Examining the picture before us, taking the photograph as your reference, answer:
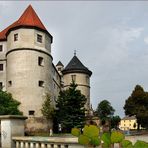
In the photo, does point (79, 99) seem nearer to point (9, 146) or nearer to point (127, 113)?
point (127, 113)

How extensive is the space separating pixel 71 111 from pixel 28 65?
8.37 m

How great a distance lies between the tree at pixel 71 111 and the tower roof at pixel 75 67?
20.4m

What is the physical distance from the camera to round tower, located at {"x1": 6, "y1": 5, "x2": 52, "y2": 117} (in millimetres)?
47000

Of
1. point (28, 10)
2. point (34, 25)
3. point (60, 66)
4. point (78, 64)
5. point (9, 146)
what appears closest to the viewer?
point (9, 146)

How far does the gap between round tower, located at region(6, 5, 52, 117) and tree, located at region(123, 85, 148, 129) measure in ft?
75.3

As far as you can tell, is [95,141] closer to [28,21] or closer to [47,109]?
[47,109]

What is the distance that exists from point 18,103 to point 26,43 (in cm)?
829

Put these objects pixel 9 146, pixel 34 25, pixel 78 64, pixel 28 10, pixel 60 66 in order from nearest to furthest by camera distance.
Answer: pixel 9 146, pixel 34 25, pixel 28 10, pixel 78 64, pixel 60 66

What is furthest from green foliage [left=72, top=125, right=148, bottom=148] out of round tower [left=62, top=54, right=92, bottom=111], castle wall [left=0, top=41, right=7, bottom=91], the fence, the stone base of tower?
round tower [left=62, top=54, right=92, bottom=111]

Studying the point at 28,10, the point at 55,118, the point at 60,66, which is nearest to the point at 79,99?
the point at 55,118

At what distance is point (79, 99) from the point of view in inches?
1860

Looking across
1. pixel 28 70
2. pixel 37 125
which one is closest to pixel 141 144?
pixel 37 125

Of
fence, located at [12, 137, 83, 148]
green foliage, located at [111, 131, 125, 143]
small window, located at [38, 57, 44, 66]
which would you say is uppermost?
small window, located at [38, 57, 44, 66]

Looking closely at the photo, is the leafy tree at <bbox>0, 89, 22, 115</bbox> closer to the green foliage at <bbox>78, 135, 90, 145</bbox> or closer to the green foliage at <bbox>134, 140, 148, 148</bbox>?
the green foliage at <bbox>78, 135, 90, 145</bbox>
